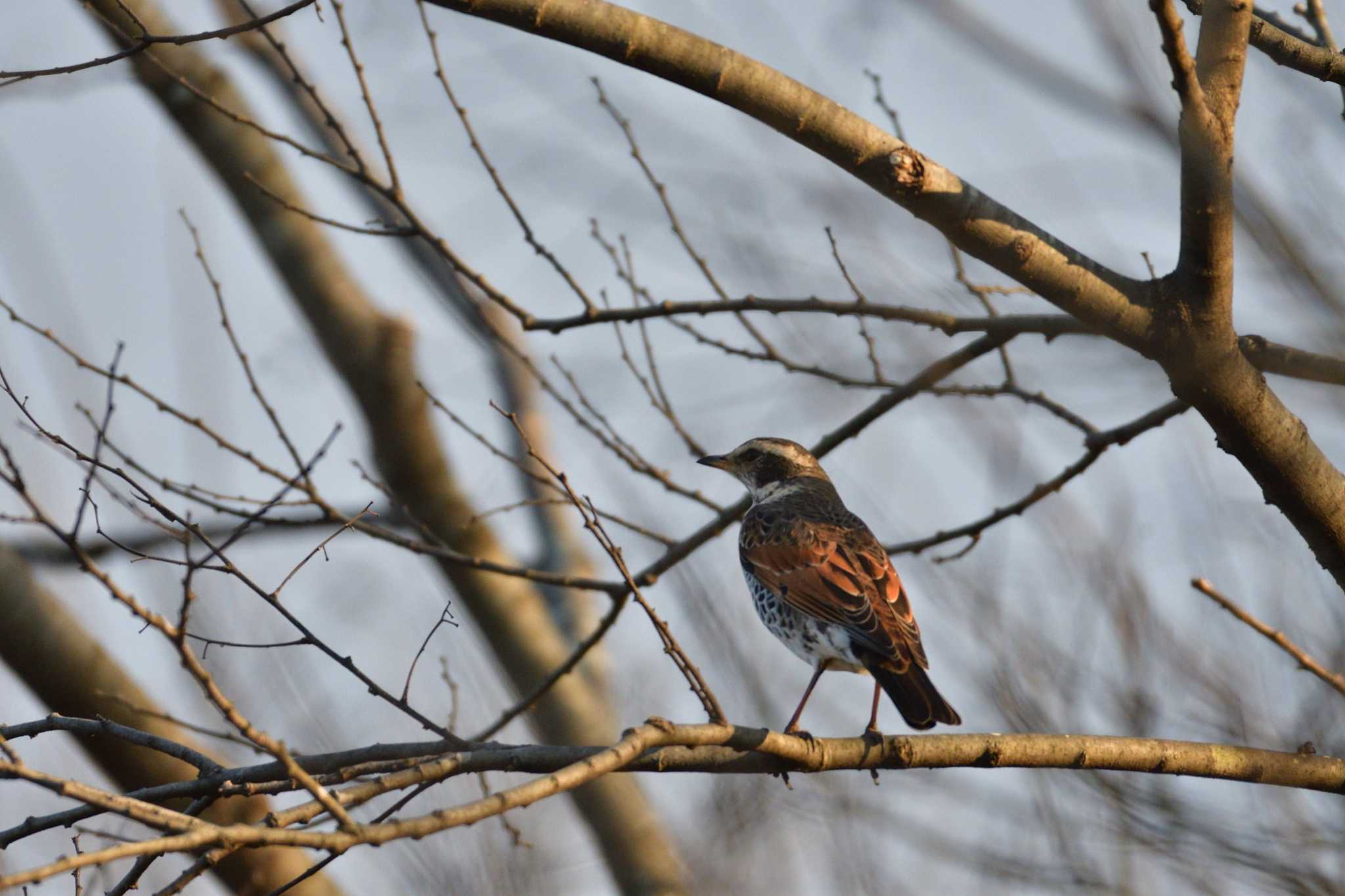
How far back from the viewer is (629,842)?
Result: 10.1 m

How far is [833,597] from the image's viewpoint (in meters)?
6.64

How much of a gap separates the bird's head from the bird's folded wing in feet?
3.89

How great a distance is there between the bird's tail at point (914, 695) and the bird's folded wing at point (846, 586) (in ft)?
0.27

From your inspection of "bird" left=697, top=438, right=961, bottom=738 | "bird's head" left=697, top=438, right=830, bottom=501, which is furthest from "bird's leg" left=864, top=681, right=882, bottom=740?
"bird's head" left=697, top=438, right=830, bottom=501

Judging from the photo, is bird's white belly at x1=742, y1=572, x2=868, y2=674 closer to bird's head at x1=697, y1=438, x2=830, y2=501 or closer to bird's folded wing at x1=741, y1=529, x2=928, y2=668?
bird's folded wing at x1=741, y1=529, x2=928, y2=668

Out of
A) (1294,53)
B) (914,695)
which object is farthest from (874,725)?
(1294,53)

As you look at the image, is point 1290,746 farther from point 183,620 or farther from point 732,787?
point 183,620

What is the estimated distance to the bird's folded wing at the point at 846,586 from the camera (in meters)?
6.31

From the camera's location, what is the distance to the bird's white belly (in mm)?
6480

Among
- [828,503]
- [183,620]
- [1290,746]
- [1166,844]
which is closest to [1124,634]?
[1290,746]

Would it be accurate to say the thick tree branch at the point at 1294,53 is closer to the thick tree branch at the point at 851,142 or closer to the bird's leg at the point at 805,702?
the thick tree branch at the point at 851,142

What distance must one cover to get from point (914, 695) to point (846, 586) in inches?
40.9

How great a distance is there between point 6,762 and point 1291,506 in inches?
164

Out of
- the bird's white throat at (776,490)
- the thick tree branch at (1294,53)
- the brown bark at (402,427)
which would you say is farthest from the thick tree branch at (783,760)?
the brown bark at (402,427)
